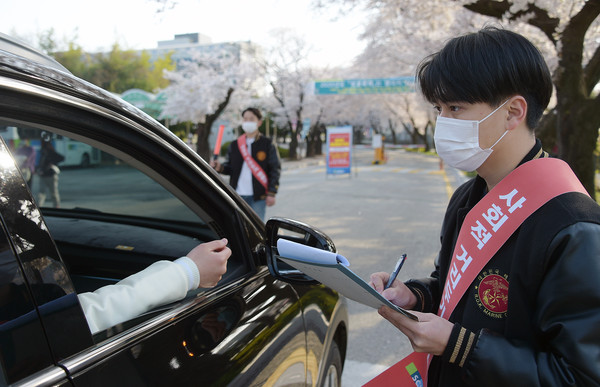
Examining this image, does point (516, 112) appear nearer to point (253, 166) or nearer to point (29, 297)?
point (29, 297)

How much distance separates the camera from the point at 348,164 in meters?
18.0

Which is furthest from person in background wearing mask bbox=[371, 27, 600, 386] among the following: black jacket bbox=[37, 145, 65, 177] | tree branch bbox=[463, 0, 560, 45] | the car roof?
black jacket bbox=[37, 145, 65, 177]

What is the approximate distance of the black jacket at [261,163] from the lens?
587 centimetres

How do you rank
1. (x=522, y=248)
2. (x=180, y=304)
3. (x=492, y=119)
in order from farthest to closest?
(x=180, y=304) < (x=492, y=119) < (x=522, y=248)

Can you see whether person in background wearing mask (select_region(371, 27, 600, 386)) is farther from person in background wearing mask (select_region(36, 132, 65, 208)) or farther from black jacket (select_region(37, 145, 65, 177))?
black jacket (select_region(37, 145, 65, 177))

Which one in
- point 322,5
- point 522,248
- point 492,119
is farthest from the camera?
point 322,5

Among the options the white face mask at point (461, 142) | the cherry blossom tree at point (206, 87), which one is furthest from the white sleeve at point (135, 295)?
the cherry blossom tree at point (206, 87)

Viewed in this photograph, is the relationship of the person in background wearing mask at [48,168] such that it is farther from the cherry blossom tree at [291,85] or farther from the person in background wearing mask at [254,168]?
the cherry blossom tree at [291,85]

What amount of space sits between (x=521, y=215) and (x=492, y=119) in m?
0.28

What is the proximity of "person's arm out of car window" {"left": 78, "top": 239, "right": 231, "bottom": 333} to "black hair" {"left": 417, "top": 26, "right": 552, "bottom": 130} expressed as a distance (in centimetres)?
87

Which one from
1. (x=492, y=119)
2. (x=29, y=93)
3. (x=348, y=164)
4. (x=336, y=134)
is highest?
(x=29, y=93)

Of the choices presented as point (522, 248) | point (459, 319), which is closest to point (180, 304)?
point (459, 319)

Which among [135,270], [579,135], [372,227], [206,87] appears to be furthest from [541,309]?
[206,87]

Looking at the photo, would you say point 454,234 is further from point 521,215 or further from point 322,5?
point 322,5
